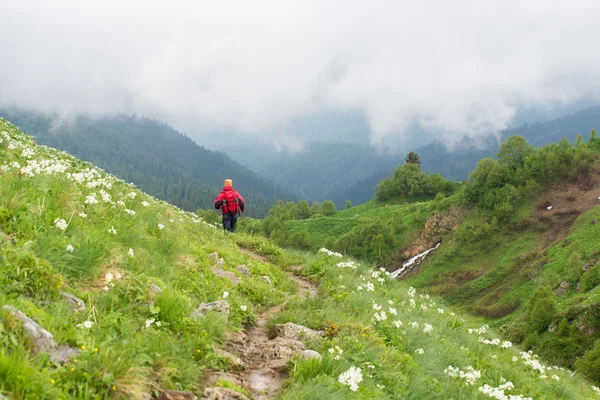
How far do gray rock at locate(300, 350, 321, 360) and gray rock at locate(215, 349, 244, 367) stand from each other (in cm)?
84

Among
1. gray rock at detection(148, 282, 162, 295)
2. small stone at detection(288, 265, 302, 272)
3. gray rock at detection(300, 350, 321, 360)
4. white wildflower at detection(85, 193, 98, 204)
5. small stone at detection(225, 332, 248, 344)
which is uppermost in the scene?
small stone at detection(288, 265, 302, 272)

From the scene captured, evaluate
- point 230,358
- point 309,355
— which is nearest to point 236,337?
point 230,358

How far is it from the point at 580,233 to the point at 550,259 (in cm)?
875

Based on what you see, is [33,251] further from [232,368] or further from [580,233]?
[580,233]

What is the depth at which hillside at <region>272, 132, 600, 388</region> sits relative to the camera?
214 ft

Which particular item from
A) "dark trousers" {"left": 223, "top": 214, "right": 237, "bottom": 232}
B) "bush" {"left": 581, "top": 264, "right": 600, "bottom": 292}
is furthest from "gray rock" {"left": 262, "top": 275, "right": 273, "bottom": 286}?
"bush" {"left": 581, "top": 264, "right": 600, "bottom": 292}

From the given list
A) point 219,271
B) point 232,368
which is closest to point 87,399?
point 232,368

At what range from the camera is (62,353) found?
3.75 meters

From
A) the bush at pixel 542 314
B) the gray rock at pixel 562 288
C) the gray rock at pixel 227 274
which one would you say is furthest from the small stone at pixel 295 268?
the gray rock at pixel 562 288

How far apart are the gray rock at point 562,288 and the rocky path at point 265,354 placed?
7500 cm

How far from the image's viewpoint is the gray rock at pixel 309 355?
525 centimetres

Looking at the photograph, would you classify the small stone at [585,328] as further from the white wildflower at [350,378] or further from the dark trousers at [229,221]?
the white wildflower at [350,378]

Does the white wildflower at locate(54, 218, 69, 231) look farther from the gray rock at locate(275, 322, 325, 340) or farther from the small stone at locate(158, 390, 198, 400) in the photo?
the gray rock at locate(275, 322, 325, 340)

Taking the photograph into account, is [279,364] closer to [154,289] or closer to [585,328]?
[154,289]
